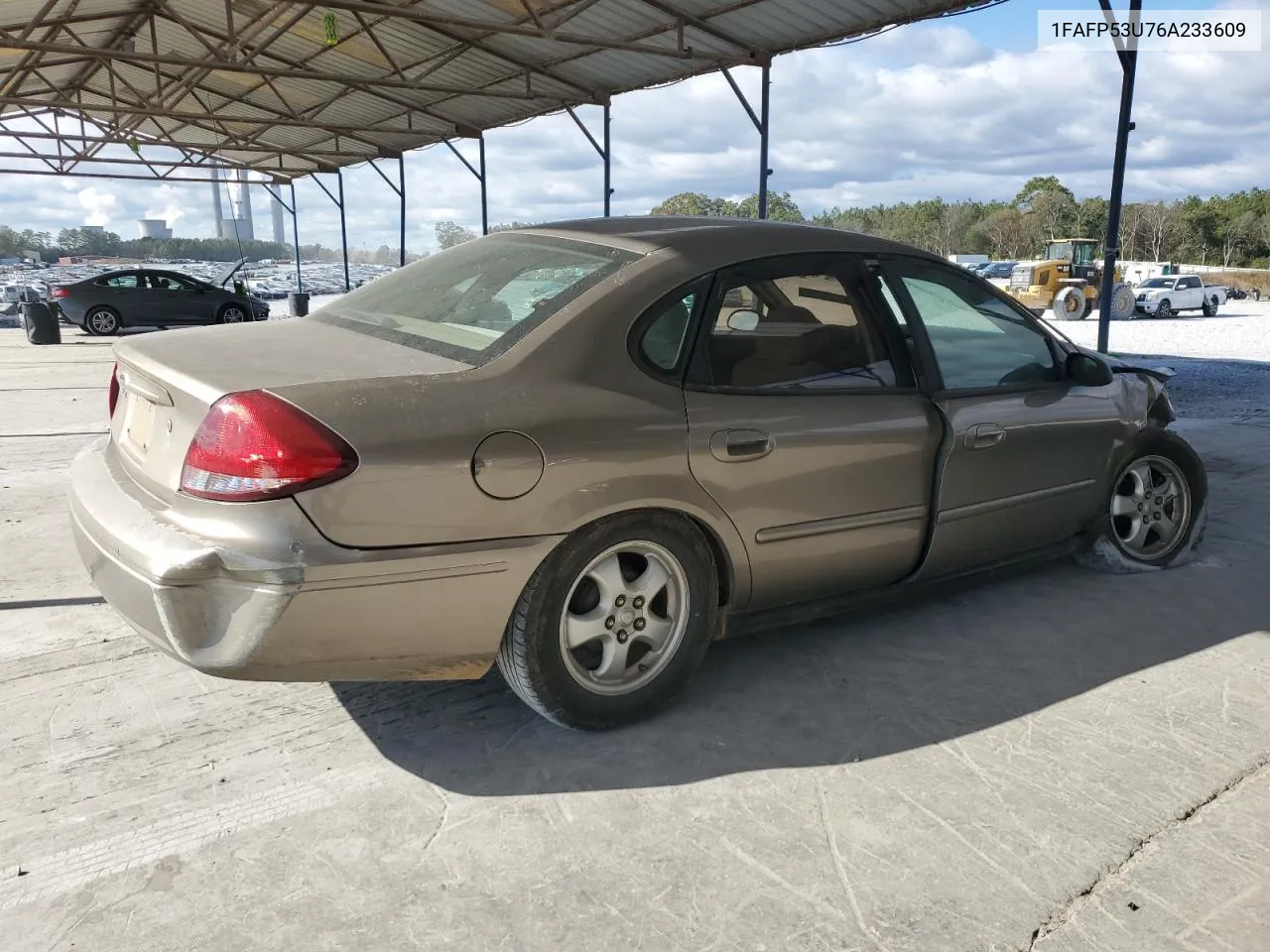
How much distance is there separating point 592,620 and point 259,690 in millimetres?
1195

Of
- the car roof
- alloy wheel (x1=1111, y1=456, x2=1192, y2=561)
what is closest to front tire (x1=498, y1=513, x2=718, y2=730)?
the car roof

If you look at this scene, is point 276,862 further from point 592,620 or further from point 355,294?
point 355,294

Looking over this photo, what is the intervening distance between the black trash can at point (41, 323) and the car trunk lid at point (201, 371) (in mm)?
15501

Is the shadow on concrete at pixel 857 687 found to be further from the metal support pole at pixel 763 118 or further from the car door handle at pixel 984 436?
the metal support pole at pixel 763 118

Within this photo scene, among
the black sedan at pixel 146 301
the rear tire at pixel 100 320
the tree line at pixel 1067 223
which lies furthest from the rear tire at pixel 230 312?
the tree line at pixel 1067 223

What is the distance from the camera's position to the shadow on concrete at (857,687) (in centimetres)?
269

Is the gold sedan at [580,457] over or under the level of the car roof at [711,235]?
under

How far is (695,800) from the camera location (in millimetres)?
2500

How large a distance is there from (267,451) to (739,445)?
4.39 ft

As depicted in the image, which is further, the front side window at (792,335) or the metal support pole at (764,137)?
the metal support pole at (764,137)

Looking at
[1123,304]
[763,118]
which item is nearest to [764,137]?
[763,118]

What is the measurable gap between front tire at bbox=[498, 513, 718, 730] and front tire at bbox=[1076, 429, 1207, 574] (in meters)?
2.27

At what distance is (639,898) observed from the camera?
2.12 metres

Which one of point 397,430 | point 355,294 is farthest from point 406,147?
point 397,430
